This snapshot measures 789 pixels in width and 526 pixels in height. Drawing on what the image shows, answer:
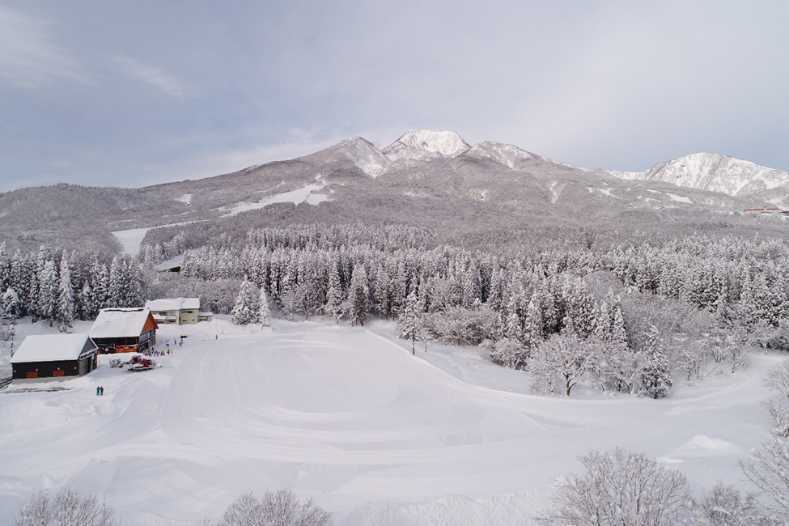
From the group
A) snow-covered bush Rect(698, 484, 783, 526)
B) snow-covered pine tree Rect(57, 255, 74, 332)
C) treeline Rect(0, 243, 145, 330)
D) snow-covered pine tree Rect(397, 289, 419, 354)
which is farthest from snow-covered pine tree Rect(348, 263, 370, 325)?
snow-covered bush Rect(698, 484, 783, 526)

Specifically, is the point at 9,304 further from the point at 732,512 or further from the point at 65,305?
the point at 732,512

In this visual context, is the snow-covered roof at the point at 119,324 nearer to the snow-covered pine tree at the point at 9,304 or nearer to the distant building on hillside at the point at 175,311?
the snow-covered pine tree at the point at 9,304

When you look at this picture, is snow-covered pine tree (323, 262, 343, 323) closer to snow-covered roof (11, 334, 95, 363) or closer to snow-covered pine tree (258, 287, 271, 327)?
snow-covered pine tree (258, 287, 271, 327)

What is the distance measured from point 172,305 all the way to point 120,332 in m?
21.4

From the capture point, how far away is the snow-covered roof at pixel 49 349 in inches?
1452

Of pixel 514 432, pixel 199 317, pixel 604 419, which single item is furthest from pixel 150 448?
pixel 199 317

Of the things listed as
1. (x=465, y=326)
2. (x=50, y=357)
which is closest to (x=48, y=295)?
(x=50, y=357)

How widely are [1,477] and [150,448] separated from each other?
6.40 m

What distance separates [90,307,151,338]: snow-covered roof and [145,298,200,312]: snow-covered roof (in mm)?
17184

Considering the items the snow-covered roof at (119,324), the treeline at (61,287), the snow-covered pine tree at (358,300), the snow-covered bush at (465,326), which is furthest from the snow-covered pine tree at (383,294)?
the treeline at (61,287)

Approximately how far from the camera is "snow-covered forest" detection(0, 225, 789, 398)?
49.2m

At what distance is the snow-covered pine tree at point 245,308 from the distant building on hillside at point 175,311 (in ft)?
22.9

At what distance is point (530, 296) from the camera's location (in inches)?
2660

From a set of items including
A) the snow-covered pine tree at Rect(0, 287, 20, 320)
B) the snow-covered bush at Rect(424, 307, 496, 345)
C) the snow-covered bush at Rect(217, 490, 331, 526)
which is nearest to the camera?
the snow-covered bush at Rect(217, 490, 331, 526)
